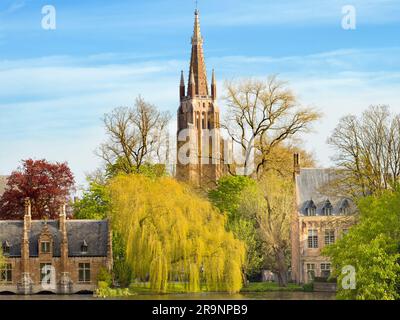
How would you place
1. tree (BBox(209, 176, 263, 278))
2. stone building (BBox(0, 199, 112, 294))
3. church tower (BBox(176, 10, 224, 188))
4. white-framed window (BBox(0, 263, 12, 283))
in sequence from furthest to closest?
church tower (BBox(176, 10, 224, 188)) → tree (BBox(209, 176, 263, 278)) → white-framed window (BBox(0, 263, 12, 283)) → stone building (BBox(0, 199, 112, 294))

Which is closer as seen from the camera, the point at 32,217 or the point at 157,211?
the point at 157,211

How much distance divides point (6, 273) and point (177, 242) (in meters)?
13.2

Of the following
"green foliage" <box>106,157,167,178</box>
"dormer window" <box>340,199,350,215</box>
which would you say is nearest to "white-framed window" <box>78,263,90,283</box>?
"green foliage" <box>106,157,167,178</box>

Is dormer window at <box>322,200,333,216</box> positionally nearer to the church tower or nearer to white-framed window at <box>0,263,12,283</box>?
white-framed window at <box>0,263,12,283</box>

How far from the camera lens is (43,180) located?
78.1 meters

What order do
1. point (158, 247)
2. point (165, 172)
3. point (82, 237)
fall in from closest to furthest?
point (158, 247) < point (82, 237) < point (165, 172)

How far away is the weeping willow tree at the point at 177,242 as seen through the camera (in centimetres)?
6250

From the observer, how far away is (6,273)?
226 feet

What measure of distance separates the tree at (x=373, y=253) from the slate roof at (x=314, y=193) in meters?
25.2

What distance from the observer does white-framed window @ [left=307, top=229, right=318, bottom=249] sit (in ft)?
251

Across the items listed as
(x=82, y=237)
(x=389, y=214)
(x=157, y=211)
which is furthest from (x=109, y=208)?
(x=389, y=214)

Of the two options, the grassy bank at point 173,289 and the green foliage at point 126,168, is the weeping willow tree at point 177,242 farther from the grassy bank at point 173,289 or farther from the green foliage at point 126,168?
the green foliage at point 126,168
